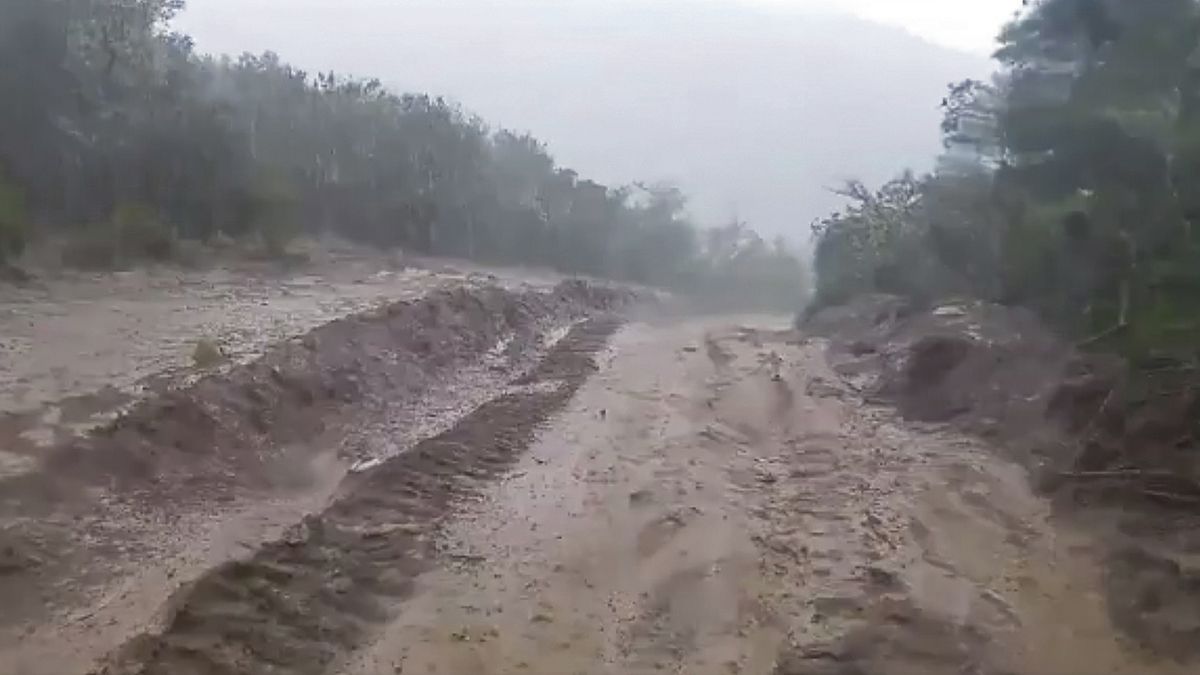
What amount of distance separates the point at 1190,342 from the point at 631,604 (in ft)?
15.0

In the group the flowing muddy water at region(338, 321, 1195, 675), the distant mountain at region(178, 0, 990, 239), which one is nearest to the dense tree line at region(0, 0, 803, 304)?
the flowing muddy water at region(338, 321, 1195, 675)

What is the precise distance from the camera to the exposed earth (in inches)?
235

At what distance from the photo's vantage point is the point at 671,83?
17688 cm

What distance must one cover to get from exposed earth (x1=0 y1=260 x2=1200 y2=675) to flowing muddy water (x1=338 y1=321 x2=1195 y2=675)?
0.02 meters

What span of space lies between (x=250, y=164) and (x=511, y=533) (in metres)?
17.8

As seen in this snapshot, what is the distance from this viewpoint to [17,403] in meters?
9.06

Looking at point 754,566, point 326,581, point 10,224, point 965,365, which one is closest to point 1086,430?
point 965,365

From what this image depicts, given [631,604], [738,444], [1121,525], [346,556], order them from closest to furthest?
[631,604] → [346,556] → [1121,525] → [738,444]

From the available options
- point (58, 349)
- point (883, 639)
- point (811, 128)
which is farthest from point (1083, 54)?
point (811, 128)

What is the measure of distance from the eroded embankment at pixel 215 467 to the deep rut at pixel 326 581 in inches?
1.9

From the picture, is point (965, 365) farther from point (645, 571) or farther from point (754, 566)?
point (645, 571)

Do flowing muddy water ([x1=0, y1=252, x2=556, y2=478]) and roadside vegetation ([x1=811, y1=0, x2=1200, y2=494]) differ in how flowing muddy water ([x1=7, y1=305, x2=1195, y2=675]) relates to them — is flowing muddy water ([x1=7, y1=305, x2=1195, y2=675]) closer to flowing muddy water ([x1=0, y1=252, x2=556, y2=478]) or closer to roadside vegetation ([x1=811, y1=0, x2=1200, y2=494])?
roadside vegetation ([x1=811, y1=0, x2=1200, y2=494])

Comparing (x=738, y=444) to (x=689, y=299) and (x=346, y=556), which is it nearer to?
(x=346, y=556)

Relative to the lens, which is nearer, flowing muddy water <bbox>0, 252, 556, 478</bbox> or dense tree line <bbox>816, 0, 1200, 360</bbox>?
flowing muddy water <bbox>0, 252, 556, 478</bbox>
